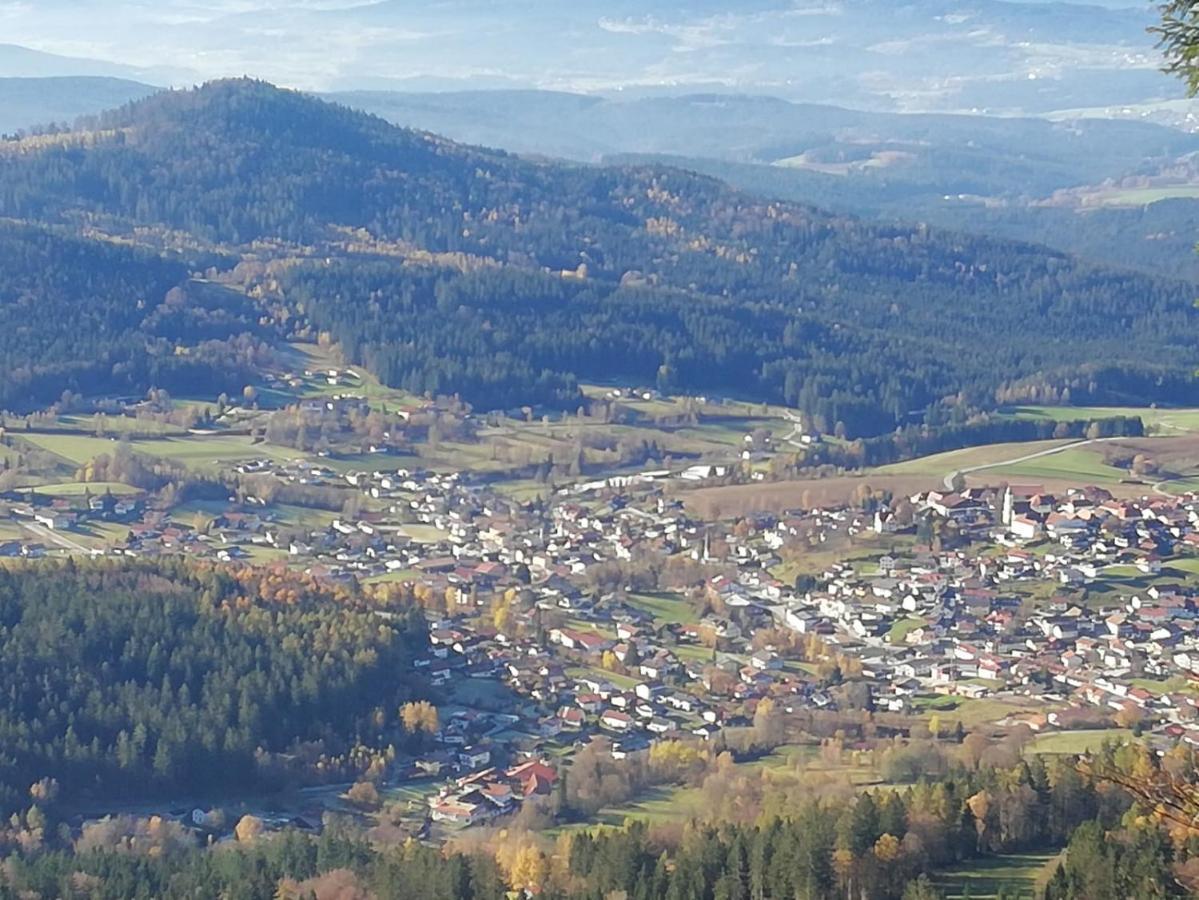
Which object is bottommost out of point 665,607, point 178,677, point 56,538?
point 56,538

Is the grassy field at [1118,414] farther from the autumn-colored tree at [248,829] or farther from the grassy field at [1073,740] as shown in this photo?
the autumn-colored tree at [248,829]

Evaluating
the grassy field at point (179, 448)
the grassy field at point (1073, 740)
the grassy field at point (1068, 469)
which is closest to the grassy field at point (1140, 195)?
the grassy field at point (1068, 469)

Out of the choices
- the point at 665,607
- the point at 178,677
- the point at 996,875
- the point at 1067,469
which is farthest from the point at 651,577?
the point at 996,875

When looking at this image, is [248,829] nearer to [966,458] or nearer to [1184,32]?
[1184,32]

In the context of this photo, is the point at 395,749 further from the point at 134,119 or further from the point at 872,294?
the point at 134,119

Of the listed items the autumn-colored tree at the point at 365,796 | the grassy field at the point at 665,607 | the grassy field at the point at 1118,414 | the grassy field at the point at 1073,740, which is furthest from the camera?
the grassy field at the point at 1118,414

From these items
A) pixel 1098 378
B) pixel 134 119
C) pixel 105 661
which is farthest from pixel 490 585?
pixel 134 119
